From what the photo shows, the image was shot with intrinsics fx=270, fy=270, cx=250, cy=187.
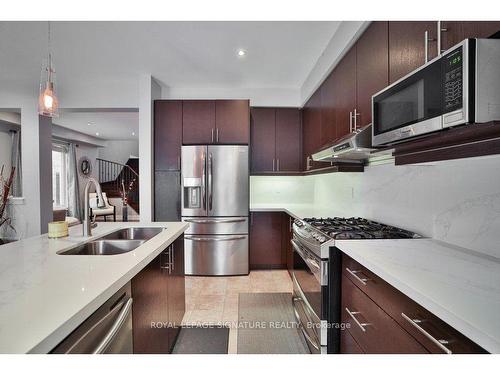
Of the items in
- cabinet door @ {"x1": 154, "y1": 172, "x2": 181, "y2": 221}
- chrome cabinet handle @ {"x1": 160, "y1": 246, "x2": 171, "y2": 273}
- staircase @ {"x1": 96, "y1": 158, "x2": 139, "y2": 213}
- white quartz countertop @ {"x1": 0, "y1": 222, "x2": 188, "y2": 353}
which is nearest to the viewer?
white quartz countertop @ {"x1": 0, "y1": 222, "x2": 188, "y2": 353}

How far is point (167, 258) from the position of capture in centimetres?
186

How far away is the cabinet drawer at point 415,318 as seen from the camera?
770 mm

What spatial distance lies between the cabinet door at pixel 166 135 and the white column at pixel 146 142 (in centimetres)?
9

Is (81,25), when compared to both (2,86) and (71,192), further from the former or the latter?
(71,192)

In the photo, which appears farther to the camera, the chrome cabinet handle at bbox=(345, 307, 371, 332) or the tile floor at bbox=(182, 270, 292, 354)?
the tile floor at bbox=(182, 270, 292, 354)

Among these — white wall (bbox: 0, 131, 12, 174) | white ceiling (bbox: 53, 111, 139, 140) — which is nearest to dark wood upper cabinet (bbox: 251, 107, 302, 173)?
white ceiling (bbox: 53, 111, 139, 140)

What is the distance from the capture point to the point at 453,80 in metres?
0.91

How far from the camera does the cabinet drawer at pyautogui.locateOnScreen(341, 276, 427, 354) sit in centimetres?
102

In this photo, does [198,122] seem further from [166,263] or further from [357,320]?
[357,320]

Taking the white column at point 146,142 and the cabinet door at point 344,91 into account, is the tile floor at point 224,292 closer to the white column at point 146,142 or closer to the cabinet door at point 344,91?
the white column at point 146,142

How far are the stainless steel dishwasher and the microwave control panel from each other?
138 cm

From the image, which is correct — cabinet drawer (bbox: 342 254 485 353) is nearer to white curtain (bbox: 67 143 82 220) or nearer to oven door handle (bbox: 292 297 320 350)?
oven door handle (bbox: 292 297 320 350)

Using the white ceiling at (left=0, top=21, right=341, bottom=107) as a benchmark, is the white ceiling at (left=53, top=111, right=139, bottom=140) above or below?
above

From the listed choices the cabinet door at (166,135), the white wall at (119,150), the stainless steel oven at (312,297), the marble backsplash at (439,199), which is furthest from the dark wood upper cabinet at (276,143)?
the white wall at (119,150)
